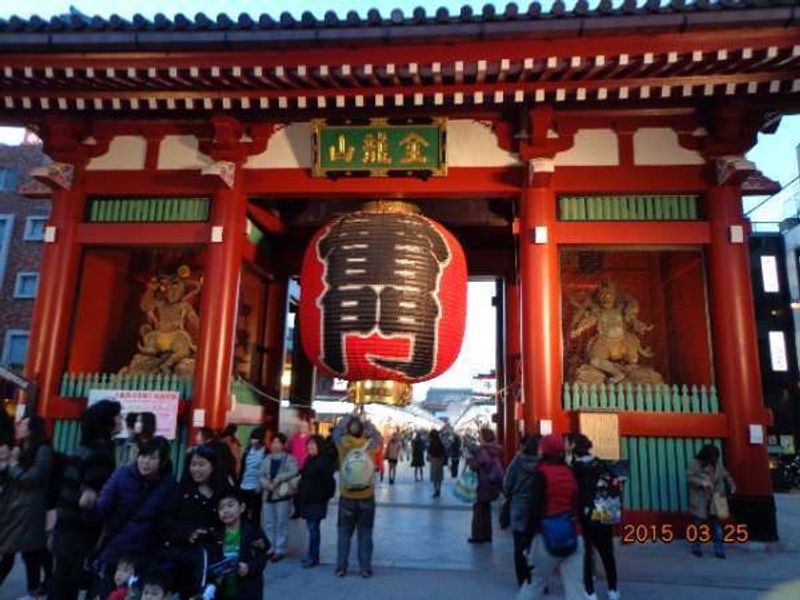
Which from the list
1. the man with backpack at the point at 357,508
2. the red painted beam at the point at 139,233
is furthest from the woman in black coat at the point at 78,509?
the red painted beam at the point at 139,233

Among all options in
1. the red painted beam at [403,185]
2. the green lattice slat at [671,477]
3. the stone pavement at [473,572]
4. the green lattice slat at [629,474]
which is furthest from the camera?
the red painted beam at [403,185]

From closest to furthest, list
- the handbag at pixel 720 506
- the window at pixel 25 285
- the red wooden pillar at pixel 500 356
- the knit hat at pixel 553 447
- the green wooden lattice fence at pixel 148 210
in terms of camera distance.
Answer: the knit hat at pixel 553 447 < the handbag at pixel 720 506 < the green wooden lattice fence at pixel 148 210 < the red wooden pillar at pixel 500 356 < the window at pixel 25 285

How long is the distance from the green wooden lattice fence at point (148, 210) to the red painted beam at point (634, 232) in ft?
18.9

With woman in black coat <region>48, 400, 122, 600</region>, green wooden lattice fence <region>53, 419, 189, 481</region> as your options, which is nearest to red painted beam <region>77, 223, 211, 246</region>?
green wooden lattice fence <region>53, 419, 189, 481</region>

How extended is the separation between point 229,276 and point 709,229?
719cm

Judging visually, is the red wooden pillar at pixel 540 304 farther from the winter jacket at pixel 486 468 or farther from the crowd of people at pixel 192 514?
the crowd of people at pixel 192 514

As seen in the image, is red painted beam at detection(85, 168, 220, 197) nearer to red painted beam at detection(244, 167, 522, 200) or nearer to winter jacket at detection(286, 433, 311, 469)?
red painted beam at detection(244, 167, 522, 200)

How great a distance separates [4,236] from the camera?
26078mm

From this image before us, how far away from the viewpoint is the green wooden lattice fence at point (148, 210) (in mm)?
9500

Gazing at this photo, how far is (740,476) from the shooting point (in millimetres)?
7668

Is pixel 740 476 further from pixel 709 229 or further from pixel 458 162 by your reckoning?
pixel 458 162

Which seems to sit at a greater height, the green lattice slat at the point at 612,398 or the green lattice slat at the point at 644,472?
the green lattice slat at the point at 612,398

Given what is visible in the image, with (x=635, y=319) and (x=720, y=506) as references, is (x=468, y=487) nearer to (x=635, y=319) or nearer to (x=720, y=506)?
(x=720, y=506)

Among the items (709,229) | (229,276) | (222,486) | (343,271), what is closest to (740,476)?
(709,229)
